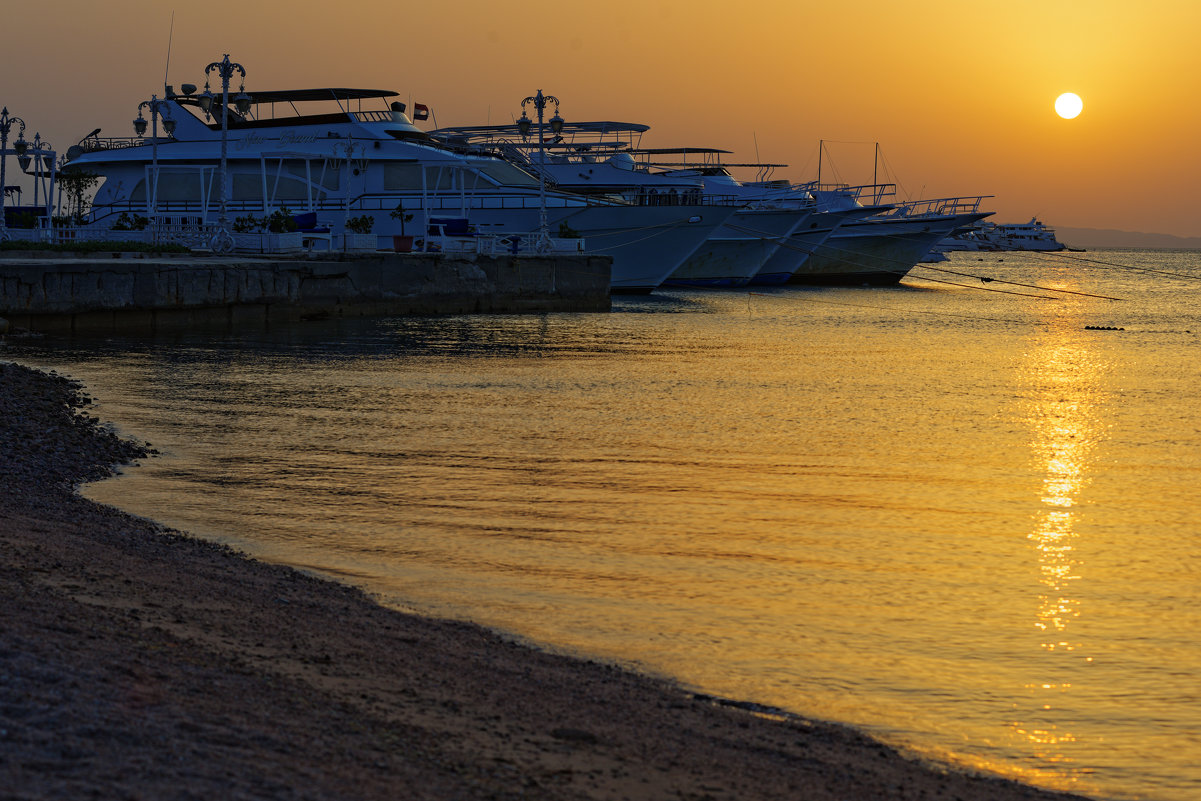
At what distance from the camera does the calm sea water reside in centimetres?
559

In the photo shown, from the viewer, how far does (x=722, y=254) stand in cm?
5478

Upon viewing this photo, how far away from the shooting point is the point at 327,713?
4.14 meters

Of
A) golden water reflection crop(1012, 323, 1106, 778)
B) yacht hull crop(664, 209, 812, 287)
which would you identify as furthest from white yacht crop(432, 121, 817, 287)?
golden water reflection crop(1012, 323, 1106, 778)

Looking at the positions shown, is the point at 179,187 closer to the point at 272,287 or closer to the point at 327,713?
the point at 272,287

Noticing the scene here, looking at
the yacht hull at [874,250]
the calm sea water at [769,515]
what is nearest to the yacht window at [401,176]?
the calm sea water at [769,515]

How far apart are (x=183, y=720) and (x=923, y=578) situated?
4962 millimetres

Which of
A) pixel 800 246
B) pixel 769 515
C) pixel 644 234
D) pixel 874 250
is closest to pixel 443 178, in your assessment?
pixel 644 234

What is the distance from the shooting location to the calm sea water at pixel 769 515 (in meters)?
5.59

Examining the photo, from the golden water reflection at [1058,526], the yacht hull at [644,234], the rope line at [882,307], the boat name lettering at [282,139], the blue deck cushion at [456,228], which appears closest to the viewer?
the golden water reflection at [1058,526]

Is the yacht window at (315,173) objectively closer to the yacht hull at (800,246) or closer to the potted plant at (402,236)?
the potted plant at (402,236)

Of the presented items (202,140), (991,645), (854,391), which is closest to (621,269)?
(202,140)

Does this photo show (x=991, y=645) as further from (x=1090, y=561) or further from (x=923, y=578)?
(x=1090, y=561)

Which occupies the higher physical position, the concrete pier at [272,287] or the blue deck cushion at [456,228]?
the blue deck cushion at [456,228]

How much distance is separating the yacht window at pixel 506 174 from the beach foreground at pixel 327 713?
38.9 m
